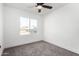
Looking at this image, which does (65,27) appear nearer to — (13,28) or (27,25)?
(27,25)

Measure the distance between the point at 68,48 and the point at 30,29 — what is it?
263 centimetres

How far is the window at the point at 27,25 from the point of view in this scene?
4070mm

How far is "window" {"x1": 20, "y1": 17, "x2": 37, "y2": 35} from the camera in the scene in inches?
160

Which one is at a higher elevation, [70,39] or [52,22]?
[52,22]

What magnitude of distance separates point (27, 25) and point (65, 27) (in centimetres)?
243

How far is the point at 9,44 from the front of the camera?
3520mm

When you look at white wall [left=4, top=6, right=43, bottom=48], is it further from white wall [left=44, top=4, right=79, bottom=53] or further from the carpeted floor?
white wall [left=44, top=4, right=79, bottom=53]

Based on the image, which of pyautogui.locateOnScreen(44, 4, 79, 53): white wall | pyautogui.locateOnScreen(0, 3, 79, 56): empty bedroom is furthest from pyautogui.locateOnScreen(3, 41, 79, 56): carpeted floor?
pyautogui.locateOnScreen(44, 4, 79, 53): white wall

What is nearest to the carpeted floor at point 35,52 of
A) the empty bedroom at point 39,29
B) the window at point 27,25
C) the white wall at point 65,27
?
the empty bedroom at point 39,29

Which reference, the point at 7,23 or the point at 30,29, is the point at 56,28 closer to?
the point at 30,29

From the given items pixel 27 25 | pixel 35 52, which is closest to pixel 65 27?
pixel 35 52

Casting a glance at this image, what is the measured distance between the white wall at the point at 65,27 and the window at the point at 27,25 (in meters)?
1.06

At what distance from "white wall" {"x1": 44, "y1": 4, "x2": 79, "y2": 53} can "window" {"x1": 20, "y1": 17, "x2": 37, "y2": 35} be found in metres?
1.06

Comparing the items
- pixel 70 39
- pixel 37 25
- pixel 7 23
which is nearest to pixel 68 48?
pixel 70 39
